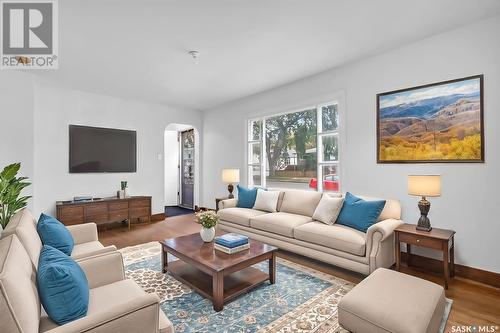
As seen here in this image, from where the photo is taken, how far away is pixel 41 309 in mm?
1321

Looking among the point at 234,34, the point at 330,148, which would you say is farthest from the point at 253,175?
the point at 234,34

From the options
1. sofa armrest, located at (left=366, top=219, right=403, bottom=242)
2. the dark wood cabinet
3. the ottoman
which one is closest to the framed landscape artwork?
sofa armrest, located at (left=366, top=219, right=403, bottom=242)

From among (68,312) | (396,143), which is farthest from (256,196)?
(68,312)

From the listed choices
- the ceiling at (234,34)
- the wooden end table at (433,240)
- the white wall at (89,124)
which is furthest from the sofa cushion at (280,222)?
the white wall at (89,124)

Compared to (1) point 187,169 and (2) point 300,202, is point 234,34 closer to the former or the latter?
(2) point 300,202

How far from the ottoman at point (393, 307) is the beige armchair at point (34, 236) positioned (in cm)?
192

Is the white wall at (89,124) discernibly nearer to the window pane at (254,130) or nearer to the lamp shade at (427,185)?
the window pane at (254,130)

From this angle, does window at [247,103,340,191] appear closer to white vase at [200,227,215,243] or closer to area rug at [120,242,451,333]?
area rug at [120,242,451,333]

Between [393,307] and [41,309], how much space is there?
2046 mm

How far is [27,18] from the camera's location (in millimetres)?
2633

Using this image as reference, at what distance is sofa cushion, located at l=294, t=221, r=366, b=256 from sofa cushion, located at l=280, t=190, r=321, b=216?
0.47m

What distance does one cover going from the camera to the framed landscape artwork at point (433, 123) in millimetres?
2760

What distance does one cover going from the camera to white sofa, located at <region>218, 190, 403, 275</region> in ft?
8.77

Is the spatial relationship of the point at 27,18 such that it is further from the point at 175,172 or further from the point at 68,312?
the point at 175,172
